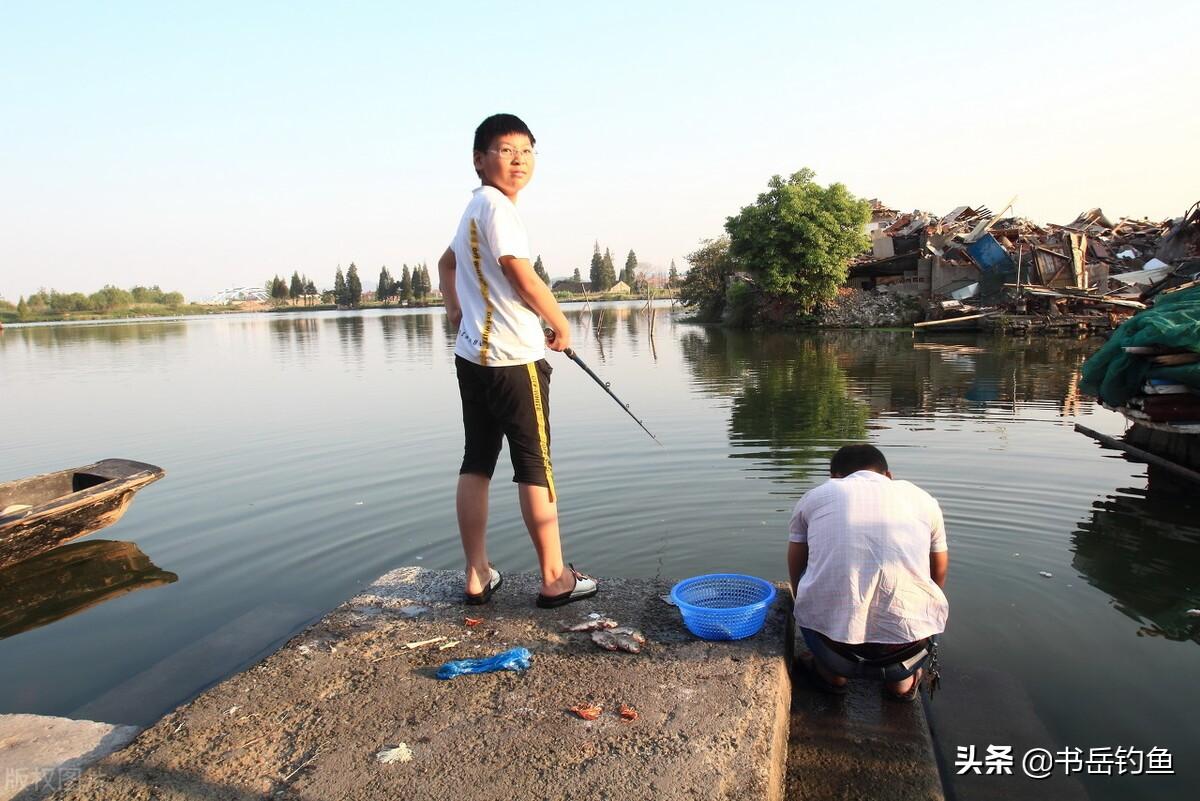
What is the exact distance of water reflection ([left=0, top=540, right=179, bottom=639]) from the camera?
5434 millimetres

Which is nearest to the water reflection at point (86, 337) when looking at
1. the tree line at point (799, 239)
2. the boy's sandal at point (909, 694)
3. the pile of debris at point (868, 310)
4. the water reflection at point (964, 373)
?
the tree line at point (799, 239)

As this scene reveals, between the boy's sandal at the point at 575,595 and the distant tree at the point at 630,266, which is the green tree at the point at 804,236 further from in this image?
the distant tree at the point at 630,266

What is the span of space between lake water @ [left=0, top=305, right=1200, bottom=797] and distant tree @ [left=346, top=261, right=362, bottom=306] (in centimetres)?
10660

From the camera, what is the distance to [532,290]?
3232mm

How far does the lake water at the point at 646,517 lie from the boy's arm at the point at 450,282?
2.46m

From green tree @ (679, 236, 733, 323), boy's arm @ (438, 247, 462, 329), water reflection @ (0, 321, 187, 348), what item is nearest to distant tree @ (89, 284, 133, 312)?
water reflection @ (0, 321, 187, 348)

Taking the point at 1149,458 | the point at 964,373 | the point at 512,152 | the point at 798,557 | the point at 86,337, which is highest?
the point at 512,152

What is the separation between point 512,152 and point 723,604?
2320 millimetres

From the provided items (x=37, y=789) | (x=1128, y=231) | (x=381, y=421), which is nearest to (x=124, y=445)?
(x=381, y=421)

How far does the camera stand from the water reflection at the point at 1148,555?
4.63 m

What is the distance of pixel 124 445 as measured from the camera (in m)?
11.1

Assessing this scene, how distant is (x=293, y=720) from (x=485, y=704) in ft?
2.21

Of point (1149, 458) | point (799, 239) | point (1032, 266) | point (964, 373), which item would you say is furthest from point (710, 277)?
point (1149, 458)

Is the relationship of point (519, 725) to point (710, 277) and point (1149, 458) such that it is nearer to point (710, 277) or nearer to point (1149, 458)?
point (1149, 458)
